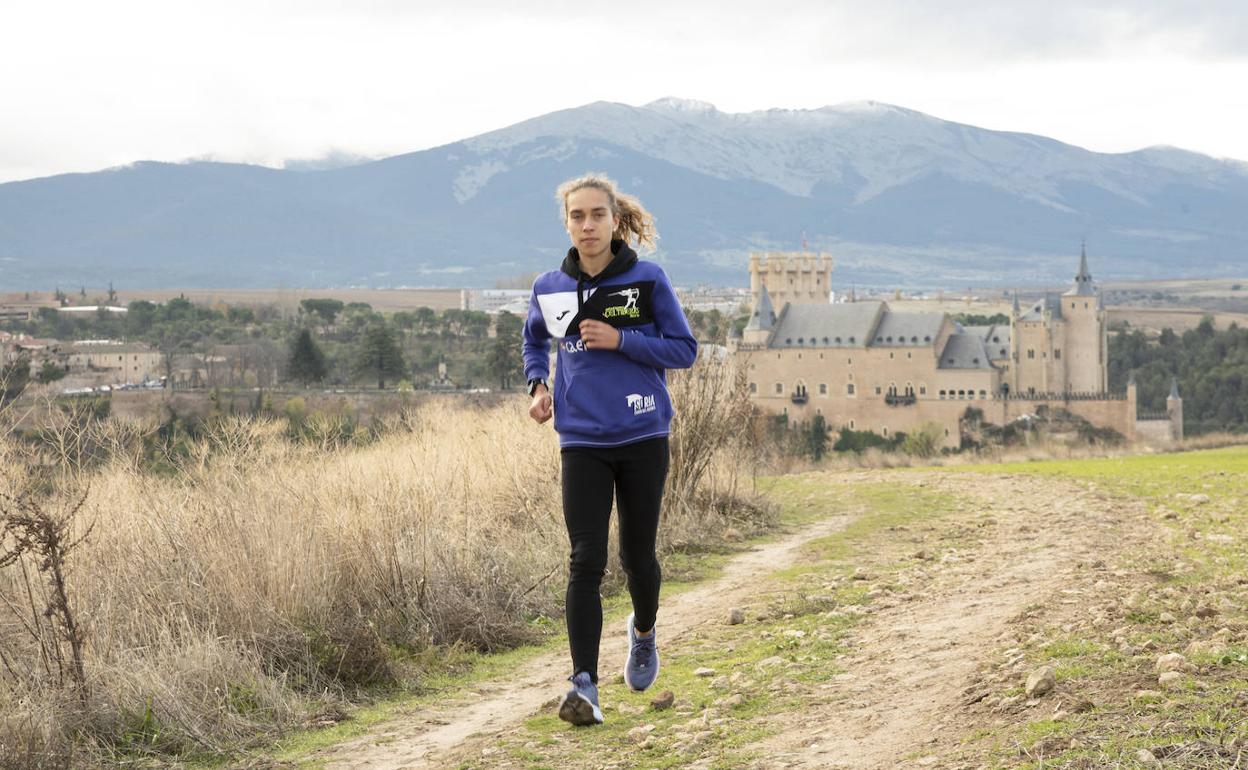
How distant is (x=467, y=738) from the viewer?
464 centimetres

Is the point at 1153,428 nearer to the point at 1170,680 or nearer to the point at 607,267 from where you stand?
the point at 607,267

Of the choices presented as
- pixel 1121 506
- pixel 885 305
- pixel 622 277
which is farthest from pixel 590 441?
pixel 885 305

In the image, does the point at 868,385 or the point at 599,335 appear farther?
the point at 868,385

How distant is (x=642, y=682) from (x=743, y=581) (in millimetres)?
2938

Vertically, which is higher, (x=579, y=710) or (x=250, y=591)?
(x=250, y=591)

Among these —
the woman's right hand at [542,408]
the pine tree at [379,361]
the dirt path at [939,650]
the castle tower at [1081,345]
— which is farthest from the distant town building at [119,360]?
the castle tower at [1081,345]

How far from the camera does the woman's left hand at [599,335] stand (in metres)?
4.58

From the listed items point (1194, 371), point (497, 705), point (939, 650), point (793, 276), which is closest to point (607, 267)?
point (497, 705)

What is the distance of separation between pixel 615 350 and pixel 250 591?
1934 millimetres

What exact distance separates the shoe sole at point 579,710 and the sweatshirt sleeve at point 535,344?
1114 millimetres

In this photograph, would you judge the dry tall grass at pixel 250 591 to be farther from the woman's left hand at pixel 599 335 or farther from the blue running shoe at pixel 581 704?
A: the woman's left hand at pixel 599 335

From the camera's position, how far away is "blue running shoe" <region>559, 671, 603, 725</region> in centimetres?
452

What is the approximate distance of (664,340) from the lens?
4734mm

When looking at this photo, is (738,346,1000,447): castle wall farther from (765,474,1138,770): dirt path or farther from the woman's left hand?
the woman's left hand
